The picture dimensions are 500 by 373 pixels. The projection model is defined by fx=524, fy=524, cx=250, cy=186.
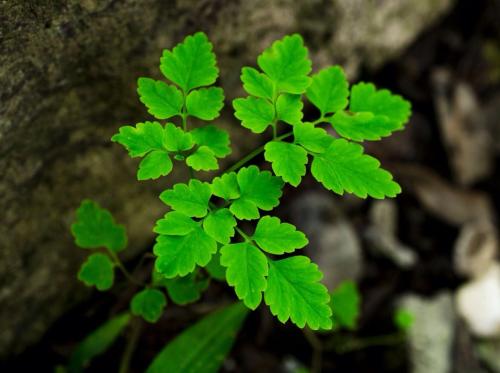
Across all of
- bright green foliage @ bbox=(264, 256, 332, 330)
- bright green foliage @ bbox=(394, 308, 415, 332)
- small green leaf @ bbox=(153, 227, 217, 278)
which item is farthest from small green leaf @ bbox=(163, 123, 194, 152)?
bright green foliage @ bbox=(394, 308, 415, 332)

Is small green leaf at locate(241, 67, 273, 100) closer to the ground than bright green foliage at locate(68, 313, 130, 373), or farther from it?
farther from it

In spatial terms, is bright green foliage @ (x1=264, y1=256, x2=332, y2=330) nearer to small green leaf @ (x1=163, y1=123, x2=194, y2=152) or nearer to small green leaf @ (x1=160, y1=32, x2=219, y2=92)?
small green leaf @ (x1=163, y1=123, x2=194, y2=152)

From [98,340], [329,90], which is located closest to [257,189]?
[329,90]

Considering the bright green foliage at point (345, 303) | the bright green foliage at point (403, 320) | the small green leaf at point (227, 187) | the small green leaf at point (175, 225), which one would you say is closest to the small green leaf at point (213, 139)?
the small green leaf at point (227, 187)

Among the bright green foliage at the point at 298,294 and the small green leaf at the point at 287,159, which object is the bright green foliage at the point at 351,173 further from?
the bright green foliage at the point at 298,294

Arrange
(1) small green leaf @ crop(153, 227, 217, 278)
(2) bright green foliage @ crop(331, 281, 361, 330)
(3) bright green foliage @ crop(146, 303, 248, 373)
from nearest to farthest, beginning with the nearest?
(1) small green leaf @ crop(153, 227, 217, 278)
(3) bright green foliage @ crop(146, 303, 248, 373)
(2) bright green foliage @ crop(331, 281, 361, 330)

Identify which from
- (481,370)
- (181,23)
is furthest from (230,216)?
(481,370)

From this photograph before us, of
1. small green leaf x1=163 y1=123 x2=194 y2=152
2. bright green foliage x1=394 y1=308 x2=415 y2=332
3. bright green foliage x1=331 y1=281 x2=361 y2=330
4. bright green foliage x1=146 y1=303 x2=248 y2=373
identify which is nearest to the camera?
small green leaf x1=163 y1=123 x2=194 y2=152
